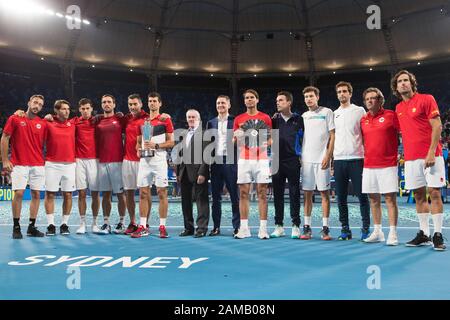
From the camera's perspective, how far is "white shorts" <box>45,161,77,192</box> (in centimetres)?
652

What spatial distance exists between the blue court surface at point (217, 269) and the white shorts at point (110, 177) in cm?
109

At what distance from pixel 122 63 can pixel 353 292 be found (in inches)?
1065

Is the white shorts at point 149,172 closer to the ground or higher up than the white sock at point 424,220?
higher up

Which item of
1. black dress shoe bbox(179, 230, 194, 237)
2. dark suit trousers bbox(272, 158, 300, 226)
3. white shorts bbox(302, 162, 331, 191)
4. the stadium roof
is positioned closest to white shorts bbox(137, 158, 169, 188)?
black dress shoe bbox(179, 230, 194, 237)

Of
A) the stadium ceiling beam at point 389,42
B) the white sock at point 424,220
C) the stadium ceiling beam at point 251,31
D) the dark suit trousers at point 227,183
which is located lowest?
the white sock at point 424,220

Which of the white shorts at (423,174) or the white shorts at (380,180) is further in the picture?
the white shorts at (380,180)

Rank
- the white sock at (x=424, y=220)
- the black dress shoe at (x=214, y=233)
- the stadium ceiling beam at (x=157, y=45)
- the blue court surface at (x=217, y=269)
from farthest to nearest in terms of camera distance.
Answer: the stadium ceiling beam at (x=157, y=45) → the black dress shoe at (x=214, y=233) → the white sock at (x=424, y=220) → the blue court surface at (x=217, y=269)

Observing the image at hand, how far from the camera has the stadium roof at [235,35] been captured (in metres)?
24.7

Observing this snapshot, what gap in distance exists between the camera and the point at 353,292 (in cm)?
295

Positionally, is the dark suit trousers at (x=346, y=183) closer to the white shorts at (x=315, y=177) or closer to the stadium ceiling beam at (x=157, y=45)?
the white shorts at (x=315, y=177)

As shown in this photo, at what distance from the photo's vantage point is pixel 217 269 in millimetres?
3795

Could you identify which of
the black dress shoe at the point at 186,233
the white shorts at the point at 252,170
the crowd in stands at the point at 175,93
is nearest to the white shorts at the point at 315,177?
the white shorts at the point at 252,170

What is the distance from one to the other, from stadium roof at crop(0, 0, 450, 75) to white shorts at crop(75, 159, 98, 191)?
63.1 ft

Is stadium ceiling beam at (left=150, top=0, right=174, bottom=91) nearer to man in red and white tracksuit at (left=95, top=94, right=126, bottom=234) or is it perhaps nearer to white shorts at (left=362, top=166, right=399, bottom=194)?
man in red and white tracksuit at (left=95, top=94, right=126, bottom=234)
